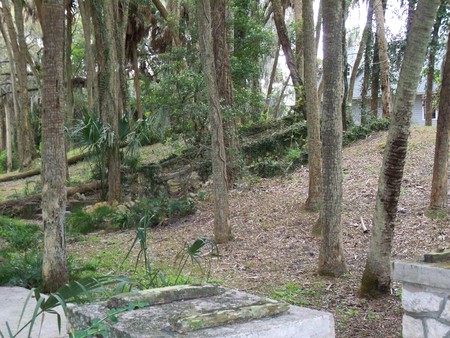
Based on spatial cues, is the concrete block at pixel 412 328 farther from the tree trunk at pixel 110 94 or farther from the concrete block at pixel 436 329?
the tree trunk at pixel 110 94

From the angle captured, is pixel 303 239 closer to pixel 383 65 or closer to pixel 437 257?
pixel 437 257

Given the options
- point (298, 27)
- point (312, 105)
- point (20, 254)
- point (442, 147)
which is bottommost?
point (20, 254)

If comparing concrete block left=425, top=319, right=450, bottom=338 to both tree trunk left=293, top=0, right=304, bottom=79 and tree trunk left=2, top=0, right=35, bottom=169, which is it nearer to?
tree trunk left=293, top=0, right=304, bottom=79

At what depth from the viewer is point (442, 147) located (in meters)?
8.45

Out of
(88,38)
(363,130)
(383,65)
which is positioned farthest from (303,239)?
(88,38)

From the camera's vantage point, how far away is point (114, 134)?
13.5m

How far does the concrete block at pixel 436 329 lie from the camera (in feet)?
13.5

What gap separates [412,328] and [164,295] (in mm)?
2050

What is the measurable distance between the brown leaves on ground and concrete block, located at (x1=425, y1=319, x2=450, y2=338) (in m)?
1.10

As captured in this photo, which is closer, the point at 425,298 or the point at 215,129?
the point at 425,298

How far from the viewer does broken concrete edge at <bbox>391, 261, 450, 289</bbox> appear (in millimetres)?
4012

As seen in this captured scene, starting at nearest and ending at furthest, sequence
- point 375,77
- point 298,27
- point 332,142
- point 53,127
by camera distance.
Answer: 1. point 53,127
2. point 332,142
3. point 298,27
4. point 375,77

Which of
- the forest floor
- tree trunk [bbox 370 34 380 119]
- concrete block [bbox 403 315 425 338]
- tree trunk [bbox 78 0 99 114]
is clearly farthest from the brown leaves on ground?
tree trunk [bbox 78 0 99 114]

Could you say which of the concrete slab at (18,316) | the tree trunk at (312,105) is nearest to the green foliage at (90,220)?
the tree trunk at (312,105)
